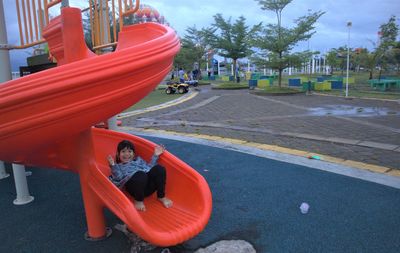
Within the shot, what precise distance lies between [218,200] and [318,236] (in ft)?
3.64

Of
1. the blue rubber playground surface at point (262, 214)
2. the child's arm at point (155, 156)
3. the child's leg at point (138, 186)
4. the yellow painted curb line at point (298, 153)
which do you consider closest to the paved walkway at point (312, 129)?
the yellow painted curb line at point (298, 153)

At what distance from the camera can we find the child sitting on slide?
2740 mm

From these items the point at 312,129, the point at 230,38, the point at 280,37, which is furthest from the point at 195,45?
the point at 312,129

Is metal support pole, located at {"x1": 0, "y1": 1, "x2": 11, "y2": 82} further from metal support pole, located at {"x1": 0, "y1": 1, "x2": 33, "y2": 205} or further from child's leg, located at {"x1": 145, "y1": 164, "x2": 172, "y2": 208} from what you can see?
child's leg, located at {"x1": 145, "y1": 164, "x2": 172, "y2": 208}

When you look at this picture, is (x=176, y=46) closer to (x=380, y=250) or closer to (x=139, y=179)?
(x=139, y=179)

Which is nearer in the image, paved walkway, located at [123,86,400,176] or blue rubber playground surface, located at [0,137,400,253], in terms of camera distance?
blue rubber playground surface, located at [0,137,400,253]

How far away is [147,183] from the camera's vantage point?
9.35 ft

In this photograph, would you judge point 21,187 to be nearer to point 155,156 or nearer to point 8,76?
point 8,76


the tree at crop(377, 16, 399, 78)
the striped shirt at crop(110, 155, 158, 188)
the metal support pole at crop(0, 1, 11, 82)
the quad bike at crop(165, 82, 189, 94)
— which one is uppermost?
the tree at crop(377, 16, 399, 78)

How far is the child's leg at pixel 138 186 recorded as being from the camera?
2.72 metres

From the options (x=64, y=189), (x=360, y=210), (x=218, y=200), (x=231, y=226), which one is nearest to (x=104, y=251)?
(x=231, y=226)

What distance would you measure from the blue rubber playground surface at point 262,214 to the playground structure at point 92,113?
300 millimetres

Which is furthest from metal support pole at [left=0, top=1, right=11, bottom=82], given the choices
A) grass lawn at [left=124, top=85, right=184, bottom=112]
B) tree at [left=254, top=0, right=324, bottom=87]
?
tree at [left=254, top=0, right=324, bottom=87]

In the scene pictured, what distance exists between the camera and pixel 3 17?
10.7ft
